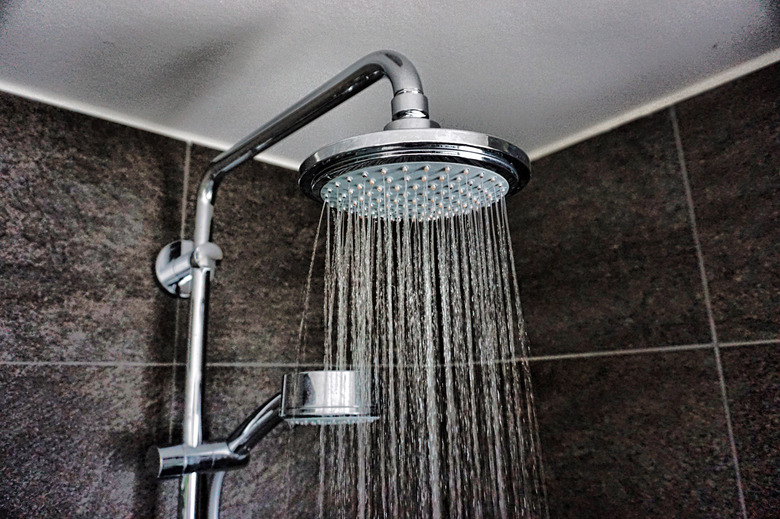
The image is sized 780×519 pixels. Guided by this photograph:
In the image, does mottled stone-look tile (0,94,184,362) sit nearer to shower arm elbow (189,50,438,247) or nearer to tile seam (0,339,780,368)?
tile seam (0,339,780,368)

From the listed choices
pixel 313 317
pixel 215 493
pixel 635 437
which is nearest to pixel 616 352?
pixel 635 437

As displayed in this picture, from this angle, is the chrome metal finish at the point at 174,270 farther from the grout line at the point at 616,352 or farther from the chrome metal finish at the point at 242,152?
the grout line at the point at 616,352

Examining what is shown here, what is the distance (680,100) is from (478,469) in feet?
2.57

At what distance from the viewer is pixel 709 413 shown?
2.98 ft

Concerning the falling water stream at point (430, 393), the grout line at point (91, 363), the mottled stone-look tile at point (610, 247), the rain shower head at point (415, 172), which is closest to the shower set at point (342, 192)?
the rain shower head at point (415, 172)

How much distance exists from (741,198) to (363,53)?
625mm

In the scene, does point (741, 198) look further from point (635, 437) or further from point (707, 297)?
point (635, 437)

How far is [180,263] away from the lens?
937 mm

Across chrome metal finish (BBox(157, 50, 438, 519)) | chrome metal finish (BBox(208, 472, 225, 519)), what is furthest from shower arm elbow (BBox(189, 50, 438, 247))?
chrome metal finish (BBox(208, 472, 225, 519))

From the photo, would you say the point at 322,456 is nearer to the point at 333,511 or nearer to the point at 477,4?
the point at 333,511

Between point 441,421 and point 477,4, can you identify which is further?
point 441,421

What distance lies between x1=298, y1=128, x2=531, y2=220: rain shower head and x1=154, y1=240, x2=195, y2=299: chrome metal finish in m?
0.37

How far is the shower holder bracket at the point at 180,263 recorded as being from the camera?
34.9 inches

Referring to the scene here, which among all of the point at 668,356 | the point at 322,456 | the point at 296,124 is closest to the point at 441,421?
the point at 322,456
